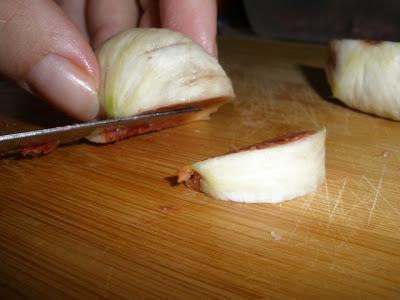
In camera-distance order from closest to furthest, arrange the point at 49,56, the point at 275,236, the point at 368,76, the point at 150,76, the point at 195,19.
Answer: the point at 275,236, the point at 49,56, the point at 150,76, the point at 368,76, the point at 195,19

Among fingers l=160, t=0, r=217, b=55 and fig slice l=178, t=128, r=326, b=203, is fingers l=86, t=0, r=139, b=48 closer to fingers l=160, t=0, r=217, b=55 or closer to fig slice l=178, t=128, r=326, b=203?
fingers l=160, t=0, r=217, b=55

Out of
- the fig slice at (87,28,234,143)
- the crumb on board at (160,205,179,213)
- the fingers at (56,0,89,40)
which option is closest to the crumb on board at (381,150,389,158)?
the fig slice at (87,28,234,143)

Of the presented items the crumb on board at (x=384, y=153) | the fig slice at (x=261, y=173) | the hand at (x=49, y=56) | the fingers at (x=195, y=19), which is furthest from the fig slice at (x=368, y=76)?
the hand at (x=49, y=56)

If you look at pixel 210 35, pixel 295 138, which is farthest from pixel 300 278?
pixel 210 35

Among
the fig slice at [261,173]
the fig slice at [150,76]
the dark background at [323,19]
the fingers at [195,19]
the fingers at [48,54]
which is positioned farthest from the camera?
the dark background at [323,19]

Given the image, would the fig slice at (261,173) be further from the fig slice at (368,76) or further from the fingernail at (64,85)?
the fig slice at (368,76)

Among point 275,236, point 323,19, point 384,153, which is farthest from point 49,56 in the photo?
point 323,19

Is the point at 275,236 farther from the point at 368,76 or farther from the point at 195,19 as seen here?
the point at 195,19
